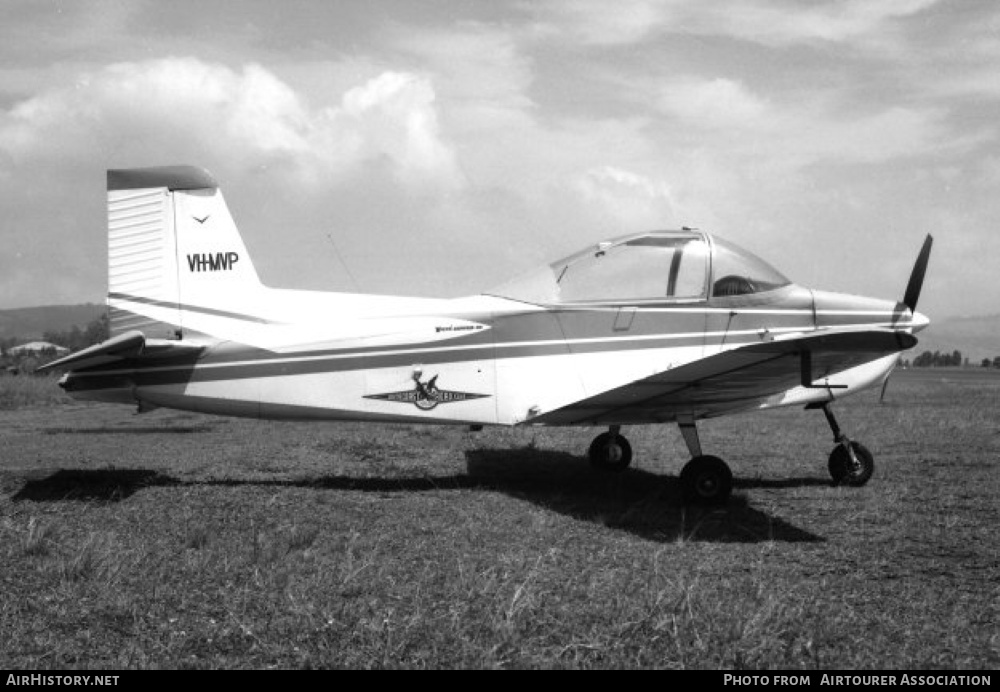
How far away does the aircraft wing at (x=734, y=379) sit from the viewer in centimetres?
633

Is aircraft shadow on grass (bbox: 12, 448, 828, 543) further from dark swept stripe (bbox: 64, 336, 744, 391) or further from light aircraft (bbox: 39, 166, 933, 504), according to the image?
dark swept stripe (bbox: 64, 336, 744, 391)

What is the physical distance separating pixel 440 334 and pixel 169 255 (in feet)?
8.75

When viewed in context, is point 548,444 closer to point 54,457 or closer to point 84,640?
point 54,457

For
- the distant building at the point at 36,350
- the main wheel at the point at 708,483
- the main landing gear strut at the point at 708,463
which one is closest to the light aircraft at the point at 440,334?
the main landing gear strut at the point at 708,463

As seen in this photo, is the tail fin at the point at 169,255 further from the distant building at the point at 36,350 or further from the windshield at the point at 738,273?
the distant building at the point at 36,350

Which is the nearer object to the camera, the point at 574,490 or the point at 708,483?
the point at 708,483

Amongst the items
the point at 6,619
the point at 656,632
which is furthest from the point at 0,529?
the point at 656,632

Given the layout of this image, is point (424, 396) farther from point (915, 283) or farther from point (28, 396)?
point (28, 396)

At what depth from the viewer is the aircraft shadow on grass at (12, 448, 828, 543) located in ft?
21.8

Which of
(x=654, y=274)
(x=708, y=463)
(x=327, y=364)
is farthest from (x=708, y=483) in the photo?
(x=327, y=364)

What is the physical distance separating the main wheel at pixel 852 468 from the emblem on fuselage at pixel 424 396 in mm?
3608

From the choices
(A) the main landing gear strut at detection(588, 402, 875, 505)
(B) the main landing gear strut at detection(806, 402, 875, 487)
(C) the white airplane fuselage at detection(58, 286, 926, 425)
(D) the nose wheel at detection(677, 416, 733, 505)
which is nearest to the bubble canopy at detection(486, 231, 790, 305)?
(C) the white airplane fuselage at detection(58, 286, 926, 425)

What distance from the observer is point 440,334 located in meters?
8.17

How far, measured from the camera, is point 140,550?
527cm
